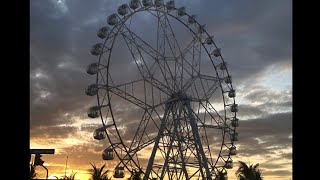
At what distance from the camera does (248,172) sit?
42.1m

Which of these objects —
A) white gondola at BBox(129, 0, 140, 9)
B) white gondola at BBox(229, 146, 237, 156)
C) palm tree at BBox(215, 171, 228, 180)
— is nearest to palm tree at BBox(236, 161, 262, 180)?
palm tree at BBox(215, 171, 228, 180)

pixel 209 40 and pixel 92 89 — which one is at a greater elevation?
pixel 209 40

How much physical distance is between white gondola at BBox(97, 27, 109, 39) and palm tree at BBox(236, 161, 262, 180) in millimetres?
14980

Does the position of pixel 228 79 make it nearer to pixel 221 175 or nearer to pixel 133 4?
pixel 221 175

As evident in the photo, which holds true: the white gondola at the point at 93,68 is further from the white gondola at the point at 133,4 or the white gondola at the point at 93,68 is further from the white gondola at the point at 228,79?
the white gondola at the point at 228,79

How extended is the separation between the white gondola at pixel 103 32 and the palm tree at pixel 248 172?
1498 cm

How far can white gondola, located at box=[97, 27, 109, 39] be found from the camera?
45.3 metres

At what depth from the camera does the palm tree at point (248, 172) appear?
137 ft

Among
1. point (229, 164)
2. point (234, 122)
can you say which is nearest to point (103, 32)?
point (234, 122)

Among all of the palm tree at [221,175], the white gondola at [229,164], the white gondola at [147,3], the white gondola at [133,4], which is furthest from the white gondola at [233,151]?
the white gondola at [133,4]

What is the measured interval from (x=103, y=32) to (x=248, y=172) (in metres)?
16.1
